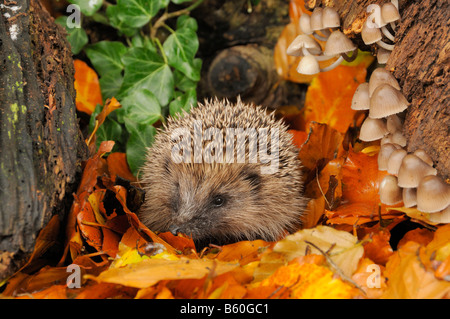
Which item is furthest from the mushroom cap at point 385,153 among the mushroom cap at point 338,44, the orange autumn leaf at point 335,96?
the orange autumn leaf at point 335,96

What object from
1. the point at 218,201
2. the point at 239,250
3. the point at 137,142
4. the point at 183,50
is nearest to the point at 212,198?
the point at 218,201

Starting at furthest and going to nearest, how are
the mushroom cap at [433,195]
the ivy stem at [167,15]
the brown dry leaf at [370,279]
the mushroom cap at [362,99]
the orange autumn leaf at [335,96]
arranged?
1. the ivy stem at [167,15]
2. the orange autumn leaf at [335,96]
3. the mushroom cap at [362,99]
4. the mushroom cap at [433,195]
5. the brown dry leaf at [370,279]

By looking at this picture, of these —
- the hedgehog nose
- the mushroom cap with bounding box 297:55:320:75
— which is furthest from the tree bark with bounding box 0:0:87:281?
the mushroom cap with bounding box 297:55:320:75

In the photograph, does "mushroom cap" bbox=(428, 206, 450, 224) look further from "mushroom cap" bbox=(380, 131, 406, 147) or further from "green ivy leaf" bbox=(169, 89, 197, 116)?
"green ivy leaf" bbox=(169, 89, 197, 116)

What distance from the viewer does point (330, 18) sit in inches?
82.0

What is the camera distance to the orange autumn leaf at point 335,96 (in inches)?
108

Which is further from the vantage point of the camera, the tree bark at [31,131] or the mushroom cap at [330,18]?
the mushroom cap at [330,18]

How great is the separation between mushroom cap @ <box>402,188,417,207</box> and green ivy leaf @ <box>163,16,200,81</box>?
1593 millimetres

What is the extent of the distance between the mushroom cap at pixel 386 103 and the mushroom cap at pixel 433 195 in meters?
0.31

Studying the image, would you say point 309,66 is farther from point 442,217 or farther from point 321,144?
point 442,217

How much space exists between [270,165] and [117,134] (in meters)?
1.09

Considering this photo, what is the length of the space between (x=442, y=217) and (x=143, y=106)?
1804 mm

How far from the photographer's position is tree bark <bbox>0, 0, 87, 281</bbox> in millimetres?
1607

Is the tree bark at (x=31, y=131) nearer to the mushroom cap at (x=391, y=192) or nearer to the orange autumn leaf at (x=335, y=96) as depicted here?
the mushroom cap at (x=391, y=192)
